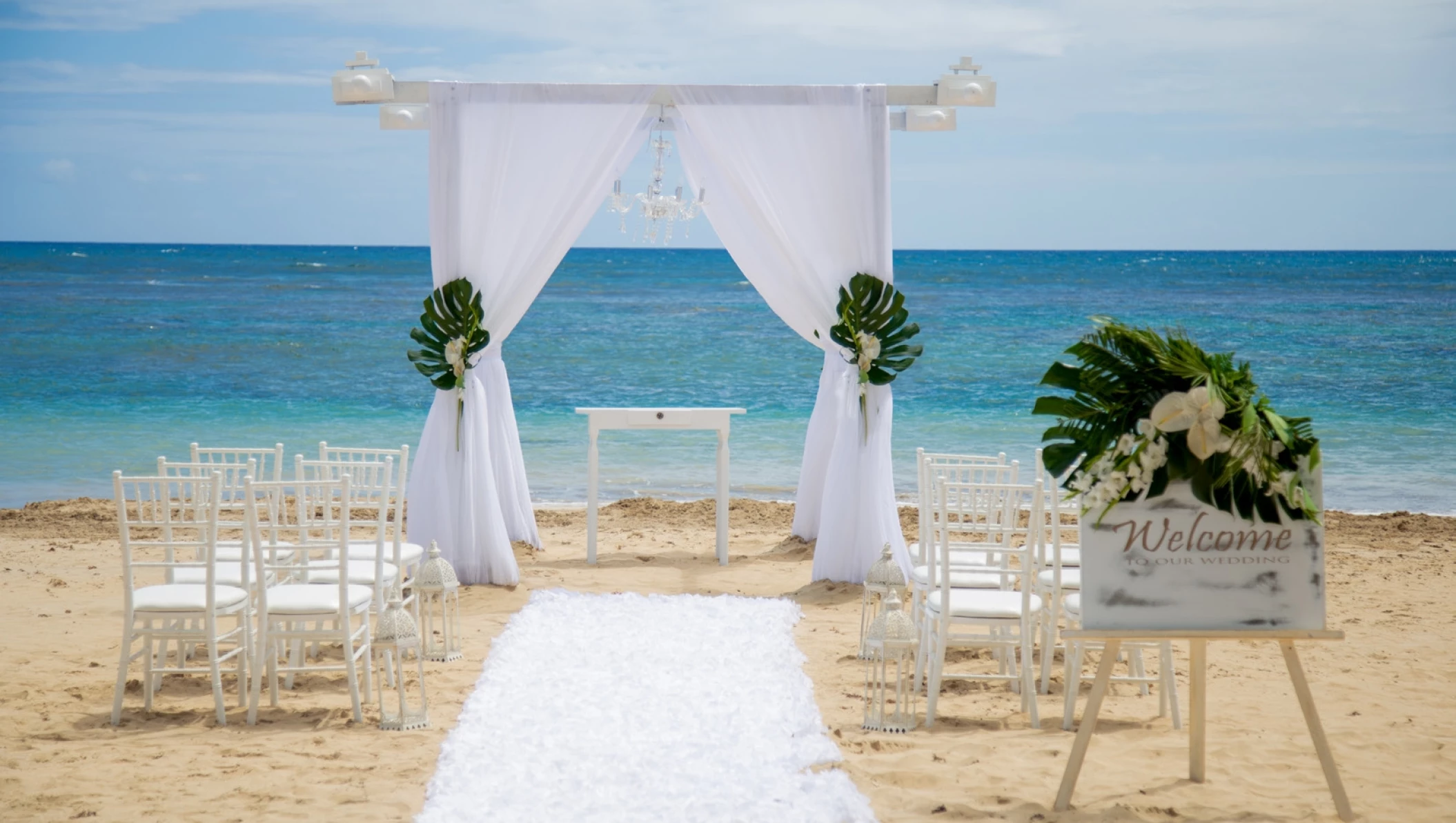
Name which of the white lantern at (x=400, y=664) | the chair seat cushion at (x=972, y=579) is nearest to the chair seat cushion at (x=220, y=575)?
the white lantern at (x=400, y=664)

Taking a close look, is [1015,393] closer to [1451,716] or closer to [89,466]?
[89,466]

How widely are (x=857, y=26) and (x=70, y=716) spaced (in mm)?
20050

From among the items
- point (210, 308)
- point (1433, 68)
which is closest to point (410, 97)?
point (210, 308)

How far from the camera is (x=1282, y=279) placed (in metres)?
35.1

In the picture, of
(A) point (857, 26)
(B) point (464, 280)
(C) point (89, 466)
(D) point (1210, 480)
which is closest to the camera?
(D) point (1210, 480)

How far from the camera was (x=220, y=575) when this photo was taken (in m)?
4.70

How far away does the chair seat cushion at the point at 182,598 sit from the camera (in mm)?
4152

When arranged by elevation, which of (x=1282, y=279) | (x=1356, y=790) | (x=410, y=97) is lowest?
(x=1356, y=790)

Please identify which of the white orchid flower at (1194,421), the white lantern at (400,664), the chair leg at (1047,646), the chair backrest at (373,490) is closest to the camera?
the white orchid flower at (1194,421)

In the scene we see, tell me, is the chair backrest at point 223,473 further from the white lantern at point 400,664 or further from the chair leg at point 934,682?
the chair leg at point 934,682

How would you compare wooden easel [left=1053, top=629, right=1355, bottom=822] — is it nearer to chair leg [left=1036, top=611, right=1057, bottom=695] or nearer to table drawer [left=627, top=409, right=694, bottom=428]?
chair leg [left=1036, top=611, right=1057, bottom=695]

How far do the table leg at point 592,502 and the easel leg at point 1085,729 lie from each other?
386cm

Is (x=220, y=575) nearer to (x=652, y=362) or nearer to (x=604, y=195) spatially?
(x=604, y=195)

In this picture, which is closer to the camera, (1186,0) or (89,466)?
(89,466)
